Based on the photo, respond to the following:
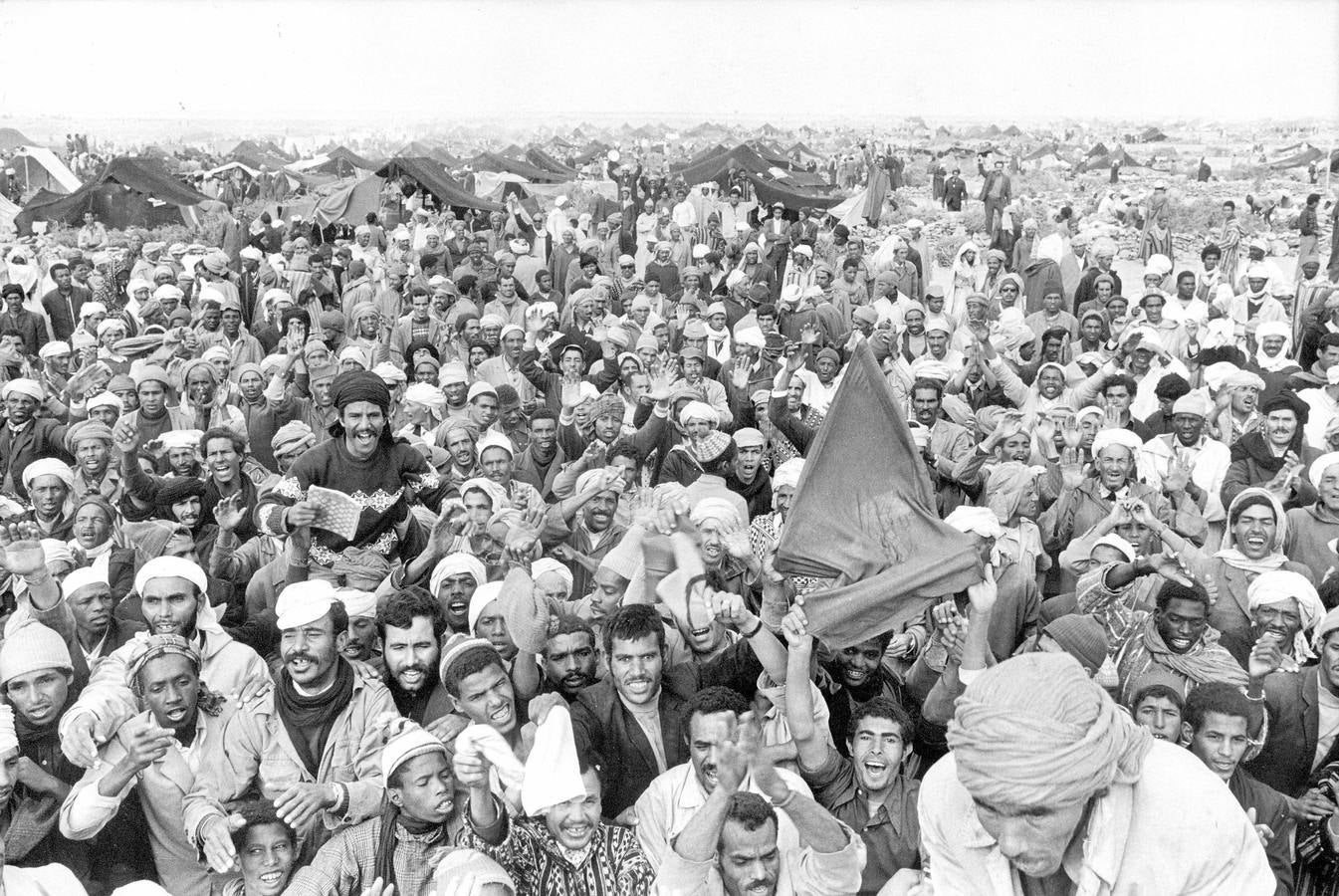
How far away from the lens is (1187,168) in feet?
123

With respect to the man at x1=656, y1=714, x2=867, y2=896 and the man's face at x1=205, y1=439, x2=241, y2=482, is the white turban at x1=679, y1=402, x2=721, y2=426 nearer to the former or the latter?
the man's face at x1=205, y1=439, x2=241, y2=482

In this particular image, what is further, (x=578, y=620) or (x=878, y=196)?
(x=878, y=196)

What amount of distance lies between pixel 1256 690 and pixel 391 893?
104 inches

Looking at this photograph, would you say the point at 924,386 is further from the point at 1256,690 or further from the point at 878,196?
→ the point at 878,196

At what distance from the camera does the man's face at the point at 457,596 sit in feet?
15.9

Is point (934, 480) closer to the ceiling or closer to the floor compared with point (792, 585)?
closer to the floor

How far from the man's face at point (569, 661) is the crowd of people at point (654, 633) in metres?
0.01

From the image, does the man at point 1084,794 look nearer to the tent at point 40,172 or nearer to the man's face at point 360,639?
the man's face at point 360,639

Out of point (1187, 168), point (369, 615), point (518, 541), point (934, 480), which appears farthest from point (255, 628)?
point (1187, 168)

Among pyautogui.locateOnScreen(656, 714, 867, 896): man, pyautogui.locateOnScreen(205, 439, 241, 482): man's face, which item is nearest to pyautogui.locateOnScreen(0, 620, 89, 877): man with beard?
pyautogui.locateOnScreen(205, 439, 241, 482): man's face

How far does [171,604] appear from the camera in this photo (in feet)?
15.0

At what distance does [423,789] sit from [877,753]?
1254 millimetres

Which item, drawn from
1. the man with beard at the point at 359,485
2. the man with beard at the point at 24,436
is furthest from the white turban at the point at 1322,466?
the man with beard at the point at 24,436

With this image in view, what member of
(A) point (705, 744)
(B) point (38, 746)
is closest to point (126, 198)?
(B) point (38, 746)
